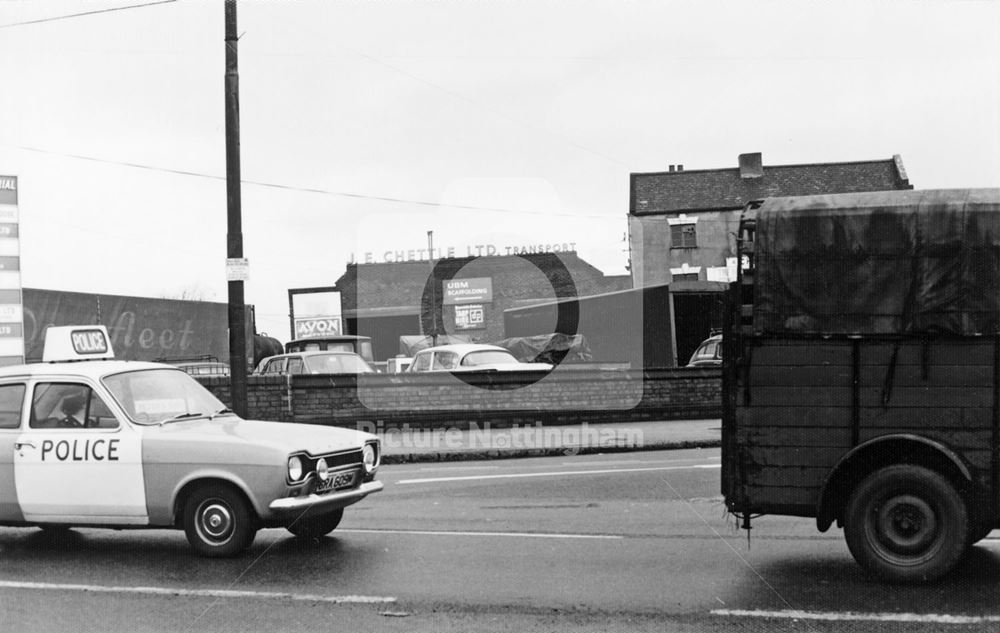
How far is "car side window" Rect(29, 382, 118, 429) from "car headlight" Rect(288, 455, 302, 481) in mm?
1572

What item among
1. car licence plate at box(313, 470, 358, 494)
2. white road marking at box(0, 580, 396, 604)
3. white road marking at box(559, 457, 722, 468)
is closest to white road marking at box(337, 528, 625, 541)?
car licence plate at box(313, 470, 358, 494)

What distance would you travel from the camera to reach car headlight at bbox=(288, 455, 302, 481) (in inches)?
301

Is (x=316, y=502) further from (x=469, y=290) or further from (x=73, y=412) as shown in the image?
(x=469, y=290)

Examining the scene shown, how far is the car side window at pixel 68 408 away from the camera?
8.21 metres

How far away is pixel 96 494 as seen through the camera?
802 centimetres

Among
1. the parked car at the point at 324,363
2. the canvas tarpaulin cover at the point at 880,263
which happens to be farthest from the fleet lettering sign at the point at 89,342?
the parked car at the point at 324,363

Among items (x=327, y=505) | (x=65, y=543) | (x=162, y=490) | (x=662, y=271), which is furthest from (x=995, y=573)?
(x=662, y=271)

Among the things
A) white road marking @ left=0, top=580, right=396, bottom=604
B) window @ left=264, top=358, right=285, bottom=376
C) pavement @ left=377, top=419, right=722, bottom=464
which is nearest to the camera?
white road marking @ left=0, top=580, right=396, bottom=604

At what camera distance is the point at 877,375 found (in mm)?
6559

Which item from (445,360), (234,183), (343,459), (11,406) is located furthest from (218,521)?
(445,360)

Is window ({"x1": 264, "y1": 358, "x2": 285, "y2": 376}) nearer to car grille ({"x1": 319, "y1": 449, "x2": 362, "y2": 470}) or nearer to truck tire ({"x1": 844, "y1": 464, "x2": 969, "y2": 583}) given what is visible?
car grille ({"x1": 319, "y1": 449, "x2": 362, "y2": 470})

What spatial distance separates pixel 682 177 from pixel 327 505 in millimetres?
49004

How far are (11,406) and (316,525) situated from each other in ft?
8.89

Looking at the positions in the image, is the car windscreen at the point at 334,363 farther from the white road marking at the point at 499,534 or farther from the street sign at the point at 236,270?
the white road marking at the point at 499,534
